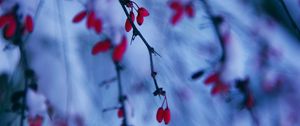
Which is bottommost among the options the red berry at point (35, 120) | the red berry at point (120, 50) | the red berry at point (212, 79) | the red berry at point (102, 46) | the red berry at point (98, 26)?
the red berry at point (212, 79)

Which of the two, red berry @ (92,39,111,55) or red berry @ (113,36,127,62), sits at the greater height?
red berry @ (92,39,111,55)

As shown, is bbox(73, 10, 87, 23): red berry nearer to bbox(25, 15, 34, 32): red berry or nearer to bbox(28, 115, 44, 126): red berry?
bbox(25, 15, 34, 32): red berry

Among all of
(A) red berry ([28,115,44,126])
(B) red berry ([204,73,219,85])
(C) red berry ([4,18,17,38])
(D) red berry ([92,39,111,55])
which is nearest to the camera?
(C) red berry ([4,18,17,38])

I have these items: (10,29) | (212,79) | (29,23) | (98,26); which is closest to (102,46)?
(98,26)

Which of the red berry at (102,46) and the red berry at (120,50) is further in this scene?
the red berry at (102,46)

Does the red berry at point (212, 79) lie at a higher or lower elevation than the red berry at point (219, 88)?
higher

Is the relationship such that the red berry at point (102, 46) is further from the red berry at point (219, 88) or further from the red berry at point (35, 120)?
the red berry at point (219, 88)

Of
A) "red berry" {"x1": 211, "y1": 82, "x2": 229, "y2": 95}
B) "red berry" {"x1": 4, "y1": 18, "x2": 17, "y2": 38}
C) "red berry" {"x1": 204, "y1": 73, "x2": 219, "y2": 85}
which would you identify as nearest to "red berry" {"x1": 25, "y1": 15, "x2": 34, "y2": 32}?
"red berry" {"x1": 4, "y1": 18, "x2": 17, "y2": 38}

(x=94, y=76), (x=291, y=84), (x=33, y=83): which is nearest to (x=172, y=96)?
(x=94, y=76)

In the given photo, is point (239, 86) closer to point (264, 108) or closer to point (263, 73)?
A: point (263, 73)

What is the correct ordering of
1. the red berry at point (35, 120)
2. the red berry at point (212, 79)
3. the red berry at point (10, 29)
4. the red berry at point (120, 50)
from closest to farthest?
the red berry at point (10, 29), the red berry at point (35, 120), the red berry at point (120, 50), the red berry at point (212, 79)

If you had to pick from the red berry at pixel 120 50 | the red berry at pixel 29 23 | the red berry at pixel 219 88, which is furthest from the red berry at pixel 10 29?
the red berry at pixel 219 88

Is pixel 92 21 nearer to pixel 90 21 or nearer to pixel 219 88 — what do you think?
pixel 90 21
